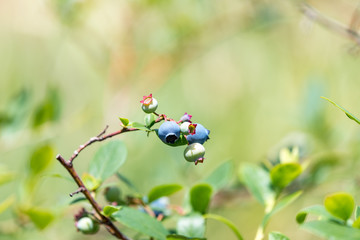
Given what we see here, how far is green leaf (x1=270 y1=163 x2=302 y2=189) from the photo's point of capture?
2.00 feet

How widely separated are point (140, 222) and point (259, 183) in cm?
22

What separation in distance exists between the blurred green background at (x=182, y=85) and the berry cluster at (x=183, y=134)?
0.65 metres

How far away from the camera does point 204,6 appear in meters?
1.59

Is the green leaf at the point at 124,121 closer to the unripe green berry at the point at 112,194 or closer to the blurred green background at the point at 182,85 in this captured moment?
the unripe green berry at the point at 112,194

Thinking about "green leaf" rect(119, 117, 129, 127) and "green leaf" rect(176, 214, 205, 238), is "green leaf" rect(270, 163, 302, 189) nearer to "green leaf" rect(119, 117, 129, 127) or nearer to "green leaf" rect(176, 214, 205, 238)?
"green leaf" rect(176, 214, 205, 238)

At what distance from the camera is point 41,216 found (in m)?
0.72

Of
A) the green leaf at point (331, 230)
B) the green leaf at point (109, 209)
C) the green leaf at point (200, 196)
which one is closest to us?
the green leaf at point (331, 230)

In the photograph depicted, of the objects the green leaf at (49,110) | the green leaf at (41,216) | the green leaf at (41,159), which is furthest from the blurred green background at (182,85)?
the green leaf at (41,216)

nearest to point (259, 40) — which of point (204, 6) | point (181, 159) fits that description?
point (204, 6)

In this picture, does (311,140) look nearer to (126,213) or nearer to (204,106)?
(204,106)

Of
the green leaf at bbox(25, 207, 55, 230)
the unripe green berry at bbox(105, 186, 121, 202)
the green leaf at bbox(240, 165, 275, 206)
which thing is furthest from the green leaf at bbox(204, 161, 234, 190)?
the green leaf at bbox(25, 207, 55, 230)

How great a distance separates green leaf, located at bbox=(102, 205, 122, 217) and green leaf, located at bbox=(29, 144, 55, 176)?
412 mm

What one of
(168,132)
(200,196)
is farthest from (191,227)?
(168,132)

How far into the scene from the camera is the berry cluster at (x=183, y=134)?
0.48m
